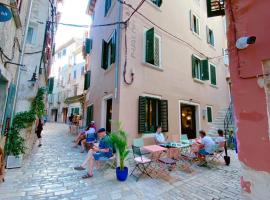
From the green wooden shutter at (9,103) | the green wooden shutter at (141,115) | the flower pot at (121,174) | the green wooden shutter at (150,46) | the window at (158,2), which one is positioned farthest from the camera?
the window at (158,2)

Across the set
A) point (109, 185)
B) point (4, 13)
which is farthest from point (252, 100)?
point (4, 13)

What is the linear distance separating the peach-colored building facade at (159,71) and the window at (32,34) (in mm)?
3315

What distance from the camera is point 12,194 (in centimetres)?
371

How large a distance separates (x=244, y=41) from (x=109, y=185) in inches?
174

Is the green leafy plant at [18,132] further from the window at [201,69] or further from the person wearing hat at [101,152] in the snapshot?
the window at [201,69]

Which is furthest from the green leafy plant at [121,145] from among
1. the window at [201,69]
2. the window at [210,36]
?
the window at [210,36]

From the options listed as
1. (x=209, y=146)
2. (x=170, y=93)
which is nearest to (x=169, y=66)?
(x=170, y=93)

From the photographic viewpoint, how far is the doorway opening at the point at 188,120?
9.84 meters

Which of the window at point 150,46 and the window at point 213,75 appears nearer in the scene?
the window at point 150,46

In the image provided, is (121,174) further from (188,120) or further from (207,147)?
(188,120)

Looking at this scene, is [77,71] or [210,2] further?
[77,71]

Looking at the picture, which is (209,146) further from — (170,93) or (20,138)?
(20,138)

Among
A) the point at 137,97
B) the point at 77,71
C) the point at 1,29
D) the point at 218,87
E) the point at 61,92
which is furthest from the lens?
the point at 61,92

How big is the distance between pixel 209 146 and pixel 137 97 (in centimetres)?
338
